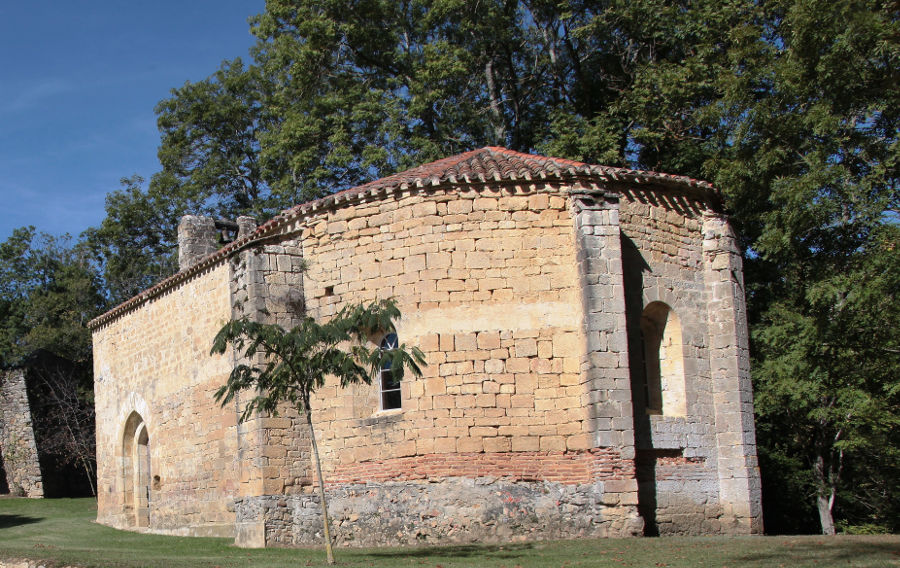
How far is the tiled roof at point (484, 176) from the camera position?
15.2 metres

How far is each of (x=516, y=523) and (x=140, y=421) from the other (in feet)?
39.2

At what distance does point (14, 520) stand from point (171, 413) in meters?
5.67

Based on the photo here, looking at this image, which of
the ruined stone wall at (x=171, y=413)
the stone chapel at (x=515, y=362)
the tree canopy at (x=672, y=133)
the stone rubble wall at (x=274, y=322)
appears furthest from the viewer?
the ruined stone wall at (x=171, y=413)

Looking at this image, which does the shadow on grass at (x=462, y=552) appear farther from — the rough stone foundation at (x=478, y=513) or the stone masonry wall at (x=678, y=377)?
the stone masonry wall at (x=678, y=377)

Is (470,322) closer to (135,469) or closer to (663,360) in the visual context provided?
(663,360)

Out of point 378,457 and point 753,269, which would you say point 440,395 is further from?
point 753,269

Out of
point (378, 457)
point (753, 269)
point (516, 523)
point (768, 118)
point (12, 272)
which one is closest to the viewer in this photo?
point (516, 523)

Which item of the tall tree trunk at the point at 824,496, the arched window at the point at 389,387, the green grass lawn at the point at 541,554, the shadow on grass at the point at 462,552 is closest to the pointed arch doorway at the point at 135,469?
the green grass lawn at the point at 541,554

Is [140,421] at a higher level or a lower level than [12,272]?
lower

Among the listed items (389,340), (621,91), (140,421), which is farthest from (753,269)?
(140,421)

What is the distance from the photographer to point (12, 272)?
37375 millimetres

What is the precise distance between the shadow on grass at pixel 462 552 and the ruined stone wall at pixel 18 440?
18854 mm

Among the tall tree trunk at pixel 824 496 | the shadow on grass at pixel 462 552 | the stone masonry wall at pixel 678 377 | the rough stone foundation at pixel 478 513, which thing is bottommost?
the tall tree trunk at pixel 824 496

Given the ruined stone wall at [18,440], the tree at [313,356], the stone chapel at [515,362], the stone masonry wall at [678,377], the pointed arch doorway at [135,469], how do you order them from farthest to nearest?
the ruined stone wall at [18,440] → the pointed arch doorway at [135,469] → the stone masonry wall at [678,377] → the stone chapel at [515,362] → the tree at [313,356]
